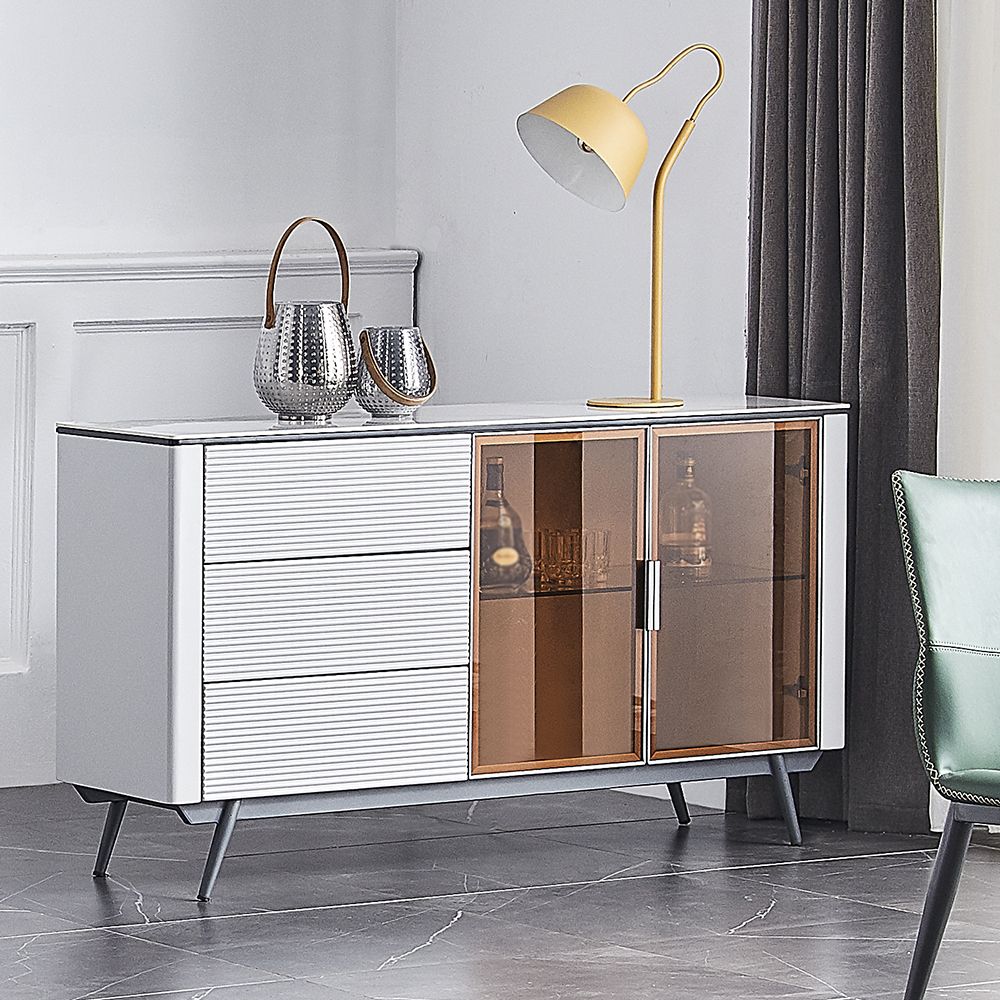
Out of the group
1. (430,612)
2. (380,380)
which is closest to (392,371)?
(380,380)

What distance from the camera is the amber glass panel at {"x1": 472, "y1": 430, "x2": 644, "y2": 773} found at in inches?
157

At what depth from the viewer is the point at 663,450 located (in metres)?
4.09

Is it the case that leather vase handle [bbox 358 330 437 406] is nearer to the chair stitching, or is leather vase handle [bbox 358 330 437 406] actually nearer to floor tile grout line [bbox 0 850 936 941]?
floor tile grout line [bbox 0 850 936 941]

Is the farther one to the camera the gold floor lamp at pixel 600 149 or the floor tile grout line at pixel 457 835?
the floor tile grout line at pixel 457 835

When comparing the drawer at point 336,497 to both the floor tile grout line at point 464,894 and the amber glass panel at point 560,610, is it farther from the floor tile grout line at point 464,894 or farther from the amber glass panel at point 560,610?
the floor tile grout line at point 464,894

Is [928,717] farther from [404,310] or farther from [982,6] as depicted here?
[404,310]

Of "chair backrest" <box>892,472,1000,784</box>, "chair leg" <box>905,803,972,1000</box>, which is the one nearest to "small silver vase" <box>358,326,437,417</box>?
"chair backrest" <box>892,472,1000,784</box>

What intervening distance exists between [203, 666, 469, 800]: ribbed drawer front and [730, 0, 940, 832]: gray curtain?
30.7 inches

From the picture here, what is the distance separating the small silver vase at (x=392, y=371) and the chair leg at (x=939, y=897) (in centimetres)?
132

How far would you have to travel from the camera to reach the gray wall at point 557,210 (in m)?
4.64

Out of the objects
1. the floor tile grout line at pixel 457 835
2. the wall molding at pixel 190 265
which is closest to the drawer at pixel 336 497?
the floor tile grout line at pixel 457 835

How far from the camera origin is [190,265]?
5.04 metres

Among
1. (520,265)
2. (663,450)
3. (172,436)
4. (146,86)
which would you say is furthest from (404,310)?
(172,436)

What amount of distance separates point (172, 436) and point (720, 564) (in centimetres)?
109
